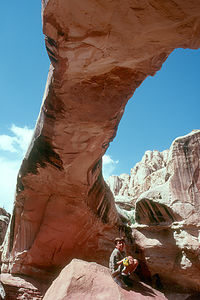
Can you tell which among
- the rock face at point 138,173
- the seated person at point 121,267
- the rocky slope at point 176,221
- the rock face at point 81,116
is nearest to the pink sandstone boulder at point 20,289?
the rock face at point 81,116

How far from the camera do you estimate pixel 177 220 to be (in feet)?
18.3

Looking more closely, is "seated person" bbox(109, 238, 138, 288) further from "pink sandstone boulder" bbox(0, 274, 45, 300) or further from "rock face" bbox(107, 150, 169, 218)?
"rock face" bbox(107, 150, 169, 218)

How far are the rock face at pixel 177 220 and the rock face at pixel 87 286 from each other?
243 cm

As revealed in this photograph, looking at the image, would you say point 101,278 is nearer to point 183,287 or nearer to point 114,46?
point 114,46

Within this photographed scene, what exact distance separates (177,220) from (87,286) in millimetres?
3296

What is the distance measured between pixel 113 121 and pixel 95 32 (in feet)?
6.02

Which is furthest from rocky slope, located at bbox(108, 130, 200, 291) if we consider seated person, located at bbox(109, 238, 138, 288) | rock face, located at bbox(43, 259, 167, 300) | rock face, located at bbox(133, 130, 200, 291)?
rock face, located at bbox(43, 259, 167, 300)

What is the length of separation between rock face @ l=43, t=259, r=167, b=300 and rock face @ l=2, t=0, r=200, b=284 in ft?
7.33

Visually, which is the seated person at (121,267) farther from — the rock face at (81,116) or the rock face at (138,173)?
the rock face at (138,173)

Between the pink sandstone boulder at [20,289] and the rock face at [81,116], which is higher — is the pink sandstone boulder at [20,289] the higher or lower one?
the lower one

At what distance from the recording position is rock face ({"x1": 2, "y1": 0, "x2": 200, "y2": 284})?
8.05 ft

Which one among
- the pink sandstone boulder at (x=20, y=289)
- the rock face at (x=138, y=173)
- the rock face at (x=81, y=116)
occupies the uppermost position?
the rock face at (x=138, y=173)

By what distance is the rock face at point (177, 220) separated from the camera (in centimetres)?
533

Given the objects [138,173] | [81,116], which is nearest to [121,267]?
[81,116]
